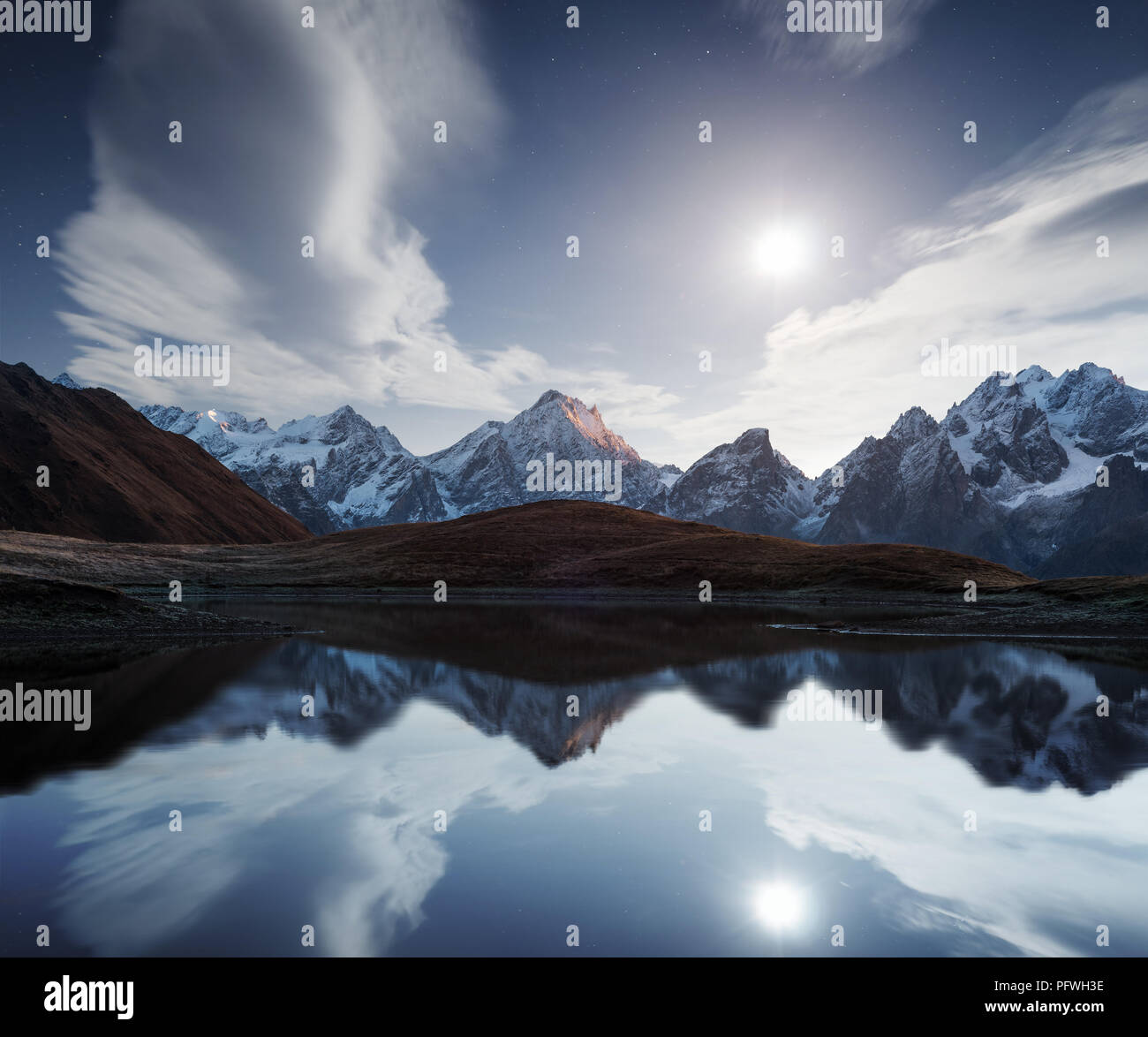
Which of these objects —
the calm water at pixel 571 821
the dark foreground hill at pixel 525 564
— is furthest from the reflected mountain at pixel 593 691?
the dark foreground hill at pixel 525 564

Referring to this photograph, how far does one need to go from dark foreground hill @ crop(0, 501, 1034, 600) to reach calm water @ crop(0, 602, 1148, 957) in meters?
77.2

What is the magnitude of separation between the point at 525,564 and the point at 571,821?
391ft

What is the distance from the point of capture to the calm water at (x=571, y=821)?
9016mm

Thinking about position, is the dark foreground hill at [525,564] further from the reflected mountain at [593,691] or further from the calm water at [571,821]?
the calm water at [571,821]

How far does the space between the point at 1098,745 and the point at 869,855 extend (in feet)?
36.7

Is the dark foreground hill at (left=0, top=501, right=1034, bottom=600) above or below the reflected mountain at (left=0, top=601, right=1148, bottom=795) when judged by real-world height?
above

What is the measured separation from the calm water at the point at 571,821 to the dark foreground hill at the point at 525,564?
3039 inches

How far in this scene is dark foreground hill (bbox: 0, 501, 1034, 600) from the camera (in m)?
100

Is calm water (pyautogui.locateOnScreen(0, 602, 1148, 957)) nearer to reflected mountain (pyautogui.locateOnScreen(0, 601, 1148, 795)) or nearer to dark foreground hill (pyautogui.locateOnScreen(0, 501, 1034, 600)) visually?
reflected mountain (pyautogui.locateOnScreen(0, 601, 1148, 795))

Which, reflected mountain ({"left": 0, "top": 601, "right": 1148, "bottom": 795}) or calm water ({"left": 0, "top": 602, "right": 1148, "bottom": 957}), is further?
reflected mountain ({"left": 0, "top": 601, "right": 1148, "bottom": 795})

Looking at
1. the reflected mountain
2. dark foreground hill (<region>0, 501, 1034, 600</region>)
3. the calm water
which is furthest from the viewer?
dark foreground hill (<region>0, 501, 1034, 600</region>)

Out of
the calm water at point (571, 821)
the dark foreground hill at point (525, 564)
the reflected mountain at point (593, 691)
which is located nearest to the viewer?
the calm water at point (571, 821)

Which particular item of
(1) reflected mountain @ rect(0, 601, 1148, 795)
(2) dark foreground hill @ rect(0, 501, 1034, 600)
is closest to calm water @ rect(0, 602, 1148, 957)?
(1) reflected mountain @ rect(0, 601, 1148, 795)
